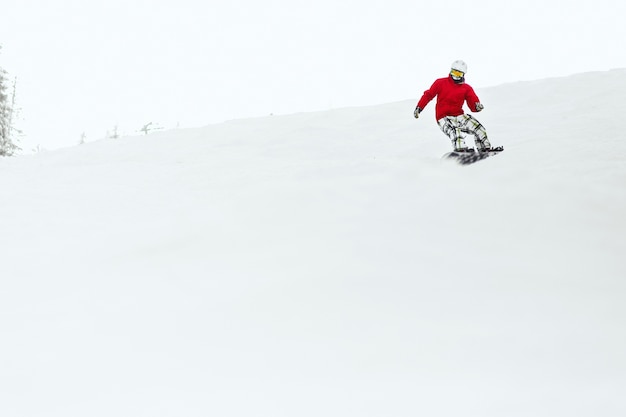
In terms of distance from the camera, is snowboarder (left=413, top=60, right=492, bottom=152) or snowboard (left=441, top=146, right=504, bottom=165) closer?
snowboard (left=441, top=146, right=504, bottom=165)

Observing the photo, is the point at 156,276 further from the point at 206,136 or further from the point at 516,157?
the point at 206,136

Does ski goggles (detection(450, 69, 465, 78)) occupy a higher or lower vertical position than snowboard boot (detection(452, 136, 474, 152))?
higher

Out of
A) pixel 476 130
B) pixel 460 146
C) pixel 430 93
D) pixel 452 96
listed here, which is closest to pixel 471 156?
pixel 460 146

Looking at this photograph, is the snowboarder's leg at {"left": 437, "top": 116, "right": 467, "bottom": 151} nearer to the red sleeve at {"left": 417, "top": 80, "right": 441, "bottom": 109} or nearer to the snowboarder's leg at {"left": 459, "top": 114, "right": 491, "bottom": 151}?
the snowboarder's leg at {"left": 459, "top": 114, "right": 491, "bottom": 151}

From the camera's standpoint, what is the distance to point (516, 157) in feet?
28.2

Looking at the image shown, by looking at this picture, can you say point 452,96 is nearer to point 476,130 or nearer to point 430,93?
point 430,93

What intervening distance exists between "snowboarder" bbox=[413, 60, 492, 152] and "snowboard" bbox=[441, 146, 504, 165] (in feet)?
0.44

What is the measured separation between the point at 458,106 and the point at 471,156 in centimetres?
100

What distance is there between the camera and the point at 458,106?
30.6 ft

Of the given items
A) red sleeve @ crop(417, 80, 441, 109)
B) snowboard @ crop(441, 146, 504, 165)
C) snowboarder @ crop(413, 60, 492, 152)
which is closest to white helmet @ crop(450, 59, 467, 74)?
snowboarder @ crop(413, 60, 492, 152)

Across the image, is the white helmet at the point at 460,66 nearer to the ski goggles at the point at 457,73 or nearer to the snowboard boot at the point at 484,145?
the ski goggles at the point at 457,73

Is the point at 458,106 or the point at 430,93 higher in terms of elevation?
the point at 430,93

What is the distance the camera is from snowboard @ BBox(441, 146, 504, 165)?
873 centimetres

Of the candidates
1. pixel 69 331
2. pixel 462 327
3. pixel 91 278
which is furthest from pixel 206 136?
pixel 462 327
